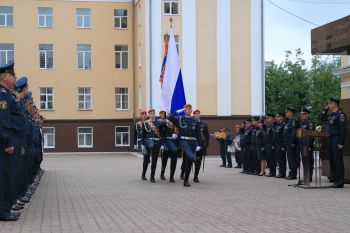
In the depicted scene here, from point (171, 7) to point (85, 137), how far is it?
1295cm

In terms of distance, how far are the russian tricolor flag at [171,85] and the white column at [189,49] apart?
896 inches

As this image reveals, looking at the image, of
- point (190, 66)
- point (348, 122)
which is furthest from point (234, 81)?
point (348, 122)

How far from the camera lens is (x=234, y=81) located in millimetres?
43594

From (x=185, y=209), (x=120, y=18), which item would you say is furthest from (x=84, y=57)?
(x=185, y=209)

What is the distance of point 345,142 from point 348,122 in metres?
0.50

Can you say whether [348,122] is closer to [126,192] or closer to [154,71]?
[126,192]

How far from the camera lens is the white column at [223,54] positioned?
4303 cm

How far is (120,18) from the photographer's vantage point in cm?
4956

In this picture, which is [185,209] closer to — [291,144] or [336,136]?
[336,136]

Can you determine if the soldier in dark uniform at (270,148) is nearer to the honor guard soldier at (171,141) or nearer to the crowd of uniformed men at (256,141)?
the crowd of uniformed men at (256,141)

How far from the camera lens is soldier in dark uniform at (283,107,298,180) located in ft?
60.2

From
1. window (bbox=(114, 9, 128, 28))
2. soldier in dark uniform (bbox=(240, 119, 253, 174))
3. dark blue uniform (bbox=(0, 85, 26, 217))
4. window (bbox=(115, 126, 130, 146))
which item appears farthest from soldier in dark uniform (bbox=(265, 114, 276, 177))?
window (bbox=(114, 9, 128, 28))

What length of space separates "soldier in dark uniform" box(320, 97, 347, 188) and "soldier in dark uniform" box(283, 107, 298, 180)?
2841 millimetres

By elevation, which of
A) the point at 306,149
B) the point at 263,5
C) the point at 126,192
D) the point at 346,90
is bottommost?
the point at 126,192
